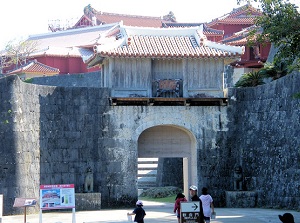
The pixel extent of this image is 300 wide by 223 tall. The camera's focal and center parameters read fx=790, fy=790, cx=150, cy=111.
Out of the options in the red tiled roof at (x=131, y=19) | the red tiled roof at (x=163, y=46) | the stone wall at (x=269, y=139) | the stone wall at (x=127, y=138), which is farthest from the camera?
the red tiled roof at (x=131, y=19)

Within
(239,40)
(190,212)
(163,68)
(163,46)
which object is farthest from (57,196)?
(239,40)

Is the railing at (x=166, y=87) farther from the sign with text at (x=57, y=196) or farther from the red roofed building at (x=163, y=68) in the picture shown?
the sign with text at (x=57, y=196)

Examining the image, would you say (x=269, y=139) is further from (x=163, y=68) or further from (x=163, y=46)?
(x=163, y=46)

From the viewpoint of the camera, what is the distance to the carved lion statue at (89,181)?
96.6 feet

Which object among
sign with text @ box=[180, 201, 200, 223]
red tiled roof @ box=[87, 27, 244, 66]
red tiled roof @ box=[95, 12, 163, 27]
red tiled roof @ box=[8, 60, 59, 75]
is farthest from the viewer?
red tiled roof @ box=[95, 12, 163, 27]

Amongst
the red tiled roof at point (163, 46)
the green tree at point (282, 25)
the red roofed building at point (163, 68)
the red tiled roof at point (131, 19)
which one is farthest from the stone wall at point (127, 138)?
the red tiled roof at point (131, 19)

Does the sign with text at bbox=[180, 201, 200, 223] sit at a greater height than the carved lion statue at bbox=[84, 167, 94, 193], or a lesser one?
lesser

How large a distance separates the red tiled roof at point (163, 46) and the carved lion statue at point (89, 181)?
4440 millimetres

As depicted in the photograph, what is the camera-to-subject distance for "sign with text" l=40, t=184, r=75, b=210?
832 inches

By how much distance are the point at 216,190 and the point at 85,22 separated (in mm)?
46436

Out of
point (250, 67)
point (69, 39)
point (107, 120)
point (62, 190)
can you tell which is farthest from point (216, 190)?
point (69, 39)

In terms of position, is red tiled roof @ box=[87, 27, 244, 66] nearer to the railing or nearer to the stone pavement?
the railing

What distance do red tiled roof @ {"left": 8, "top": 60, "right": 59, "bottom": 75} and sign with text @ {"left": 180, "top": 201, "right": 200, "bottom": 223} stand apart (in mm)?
40179

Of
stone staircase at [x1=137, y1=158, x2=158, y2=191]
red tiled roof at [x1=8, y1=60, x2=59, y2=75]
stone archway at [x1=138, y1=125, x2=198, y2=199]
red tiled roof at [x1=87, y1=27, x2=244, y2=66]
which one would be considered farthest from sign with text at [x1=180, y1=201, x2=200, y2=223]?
red tiled roof at [x1=8, y1=60, x2=59, y2=75]
